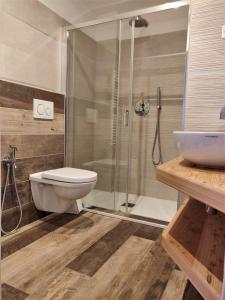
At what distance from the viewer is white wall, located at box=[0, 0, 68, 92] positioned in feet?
5.72

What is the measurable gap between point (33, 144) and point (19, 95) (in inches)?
16.9

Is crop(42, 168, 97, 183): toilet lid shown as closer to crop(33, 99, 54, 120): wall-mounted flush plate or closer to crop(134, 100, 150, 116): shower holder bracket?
crop(33, 99, 54, 120): wall-mounted flush plate

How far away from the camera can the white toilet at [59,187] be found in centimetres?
179

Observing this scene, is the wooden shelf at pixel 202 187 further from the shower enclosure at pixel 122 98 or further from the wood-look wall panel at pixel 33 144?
the shower enclosure at pixel 122 98

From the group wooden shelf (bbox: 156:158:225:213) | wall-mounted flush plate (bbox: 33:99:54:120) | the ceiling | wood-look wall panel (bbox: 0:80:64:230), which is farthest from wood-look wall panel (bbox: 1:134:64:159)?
wooden shelf (bbox: 156:158:225:213)

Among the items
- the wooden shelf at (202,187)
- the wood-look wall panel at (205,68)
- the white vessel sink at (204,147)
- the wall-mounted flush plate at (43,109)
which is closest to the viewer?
the wooden shelf at (202,187)

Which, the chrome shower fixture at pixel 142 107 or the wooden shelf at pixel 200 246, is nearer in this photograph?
the wooden shelf at pixel 200 246

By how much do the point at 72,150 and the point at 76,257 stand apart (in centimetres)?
125

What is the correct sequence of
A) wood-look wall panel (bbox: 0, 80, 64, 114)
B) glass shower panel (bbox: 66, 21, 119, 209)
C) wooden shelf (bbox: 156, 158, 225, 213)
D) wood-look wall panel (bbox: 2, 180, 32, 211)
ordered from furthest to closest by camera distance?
1. glass shower panel (bbox: 66, 21, 119, 209)
2. wood-look wall panel (bbox: 2, 180, 32, 211)
3. wood-look wall panel (bbox: 0, 80, 64, 114)
4. wooden shelf (bbox: 156, 158, 225, 213)

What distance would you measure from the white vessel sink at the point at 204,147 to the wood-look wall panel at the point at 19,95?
1388 millimetres

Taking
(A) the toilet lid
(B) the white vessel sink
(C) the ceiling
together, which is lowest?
(A) the toilet lid

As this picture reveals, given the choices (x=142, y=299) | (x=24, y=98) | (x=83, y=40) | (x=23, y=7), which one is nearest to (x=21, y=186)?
(x=24, y=98)

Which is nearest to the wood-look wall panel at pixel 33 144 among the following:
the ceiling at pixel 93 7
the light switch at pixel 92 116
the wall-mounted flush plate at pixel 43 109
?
the wall-mounted flush plate at pixel 43 109

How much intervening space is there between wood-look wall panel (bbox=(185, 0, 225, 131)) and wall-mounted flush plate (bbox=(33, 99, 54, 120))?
1.26 meters
